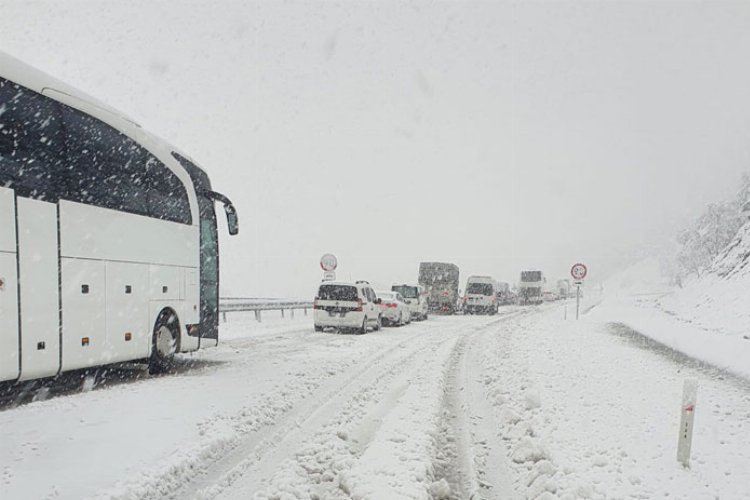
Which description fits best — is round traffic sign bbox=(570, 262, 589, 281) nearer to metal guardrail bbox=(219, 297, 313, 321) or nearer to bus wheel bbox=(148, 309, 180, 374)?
metal guardrail bbox=(219, 297, 313, 321)

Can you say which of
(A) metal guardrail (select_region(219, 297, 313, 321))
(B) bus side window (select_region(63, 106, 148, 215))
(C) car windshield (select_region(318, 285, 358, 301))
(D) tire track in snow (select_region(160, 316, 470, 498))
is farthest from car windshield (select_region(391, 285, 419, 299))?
(B) bus side window (select_region(63, 106, 148, 215))

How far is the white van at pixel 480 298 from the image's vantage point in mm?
37812

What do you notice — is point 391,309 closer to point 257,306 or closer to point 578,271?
point 257,306

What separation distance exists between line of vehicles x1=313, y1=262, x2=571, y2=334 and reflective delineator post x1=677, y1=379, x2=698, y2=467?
14.4m

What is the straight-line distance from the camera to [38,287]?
741 centimetres

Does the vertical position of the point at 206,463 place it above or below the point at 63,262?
below

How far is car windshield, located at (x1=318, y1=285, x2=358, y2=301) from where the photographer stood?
19469 mm

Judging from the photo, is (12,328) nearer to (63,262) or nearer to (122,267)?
(63,262)

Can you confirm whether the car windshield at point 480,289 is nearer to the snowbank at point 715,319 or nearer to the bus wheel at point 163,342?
the snowbank at point 715,319

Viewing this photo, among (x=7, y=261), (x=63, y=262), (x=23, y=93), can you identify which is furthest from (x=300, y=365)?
(x=23, y=93)

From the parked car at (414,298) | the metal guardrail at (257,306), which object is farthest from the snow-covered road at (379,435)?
the parked car at (414,298)

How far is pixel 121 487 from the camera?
4.50 meters

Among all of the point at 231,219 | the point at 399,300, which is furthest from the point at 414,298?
the point at 231,219

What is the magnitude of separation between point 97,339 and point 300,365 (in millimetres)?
4331
